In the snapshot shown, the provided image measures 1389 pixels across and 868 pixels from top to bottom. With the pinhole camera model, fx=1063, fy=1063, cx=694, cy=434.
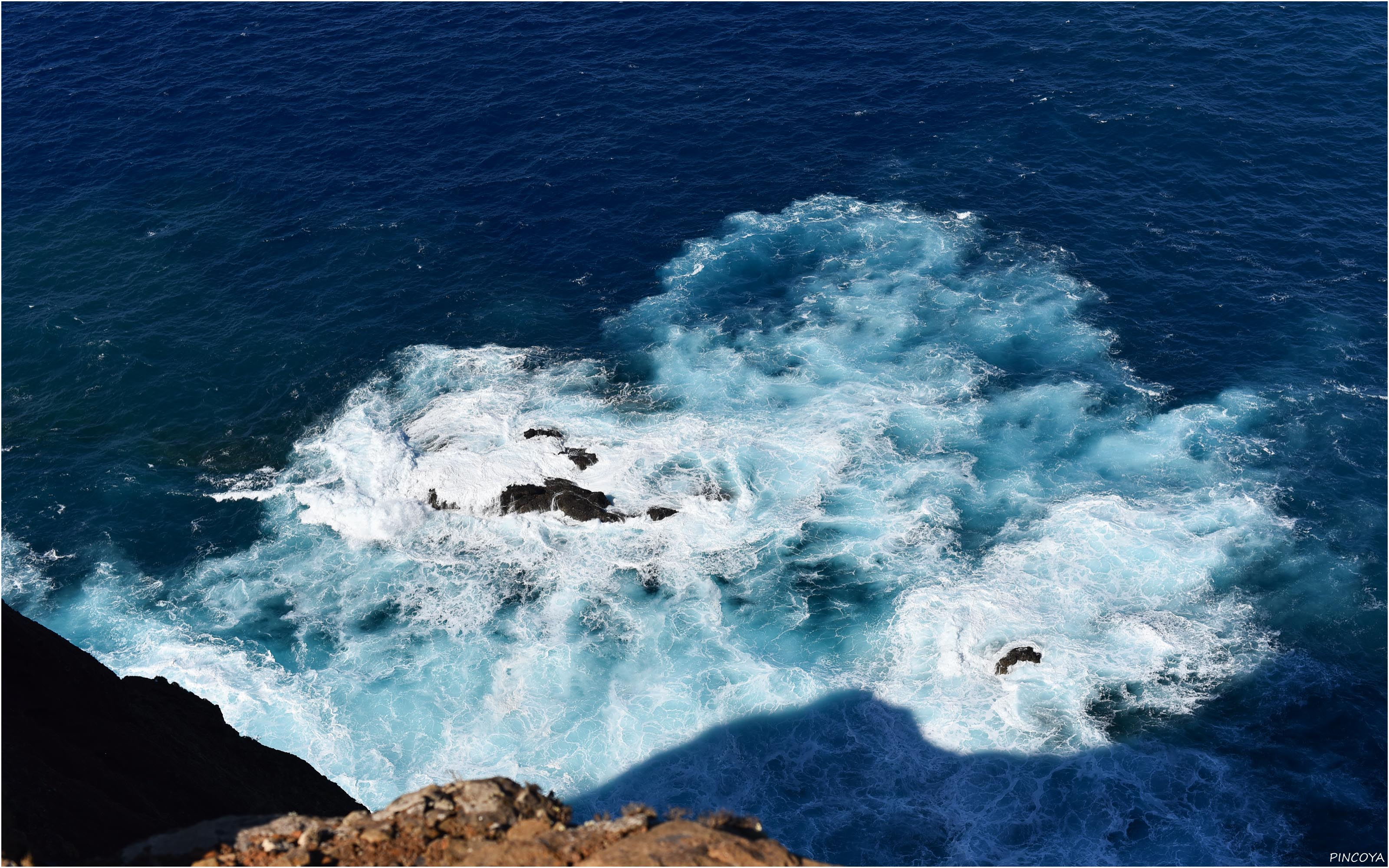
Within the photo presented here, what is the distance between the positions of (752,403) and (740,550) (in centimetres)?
1530

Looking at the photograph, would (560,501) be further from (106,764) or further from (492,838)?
(492,838)

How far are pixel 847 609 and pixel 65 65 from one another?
118 meters

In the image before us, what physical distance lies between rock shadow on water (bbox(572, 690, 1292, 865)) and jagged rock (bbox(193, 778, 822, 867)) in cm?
2583

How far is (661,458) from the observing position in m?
80.3

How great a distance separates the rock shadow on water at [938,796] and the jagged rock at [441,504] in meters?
25.7

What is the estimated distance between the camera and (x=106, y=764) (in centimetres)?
3869

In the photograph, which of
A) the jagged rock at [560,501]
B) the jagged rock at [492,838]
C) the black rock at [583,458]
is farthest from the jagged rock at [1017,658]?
the jagged rock at [492,838]

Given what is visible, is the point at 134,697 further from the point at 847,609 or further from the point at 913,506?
the point at 913,506

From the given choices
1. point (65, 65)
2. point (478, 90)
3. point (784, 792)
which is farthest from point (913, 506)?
point (65, 65)

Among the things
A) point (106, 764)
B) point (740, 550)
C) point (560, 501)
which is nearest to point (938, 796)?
point (740, 550)

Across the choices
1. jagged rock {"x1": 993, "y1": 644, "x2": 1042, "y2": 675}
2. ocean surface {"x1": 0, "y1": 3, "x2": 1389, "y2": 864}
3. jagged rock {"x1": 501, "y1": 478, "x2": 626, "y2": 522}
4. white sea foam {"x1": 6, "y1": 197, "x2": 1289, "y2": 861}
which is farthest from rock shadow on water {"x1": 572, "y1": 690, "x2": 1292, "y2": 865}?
jagged rock {"x1": 501, "y1": 478, "x2": 626, "y2": 522}

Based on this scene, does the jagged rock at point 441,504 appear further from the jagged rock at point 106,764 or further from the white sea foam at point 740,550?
the jagged rock at point 106,764

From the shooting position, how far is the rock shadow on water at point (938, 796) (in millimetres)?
57250

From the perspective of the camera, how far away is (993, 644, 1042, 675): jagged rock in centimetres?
6550
